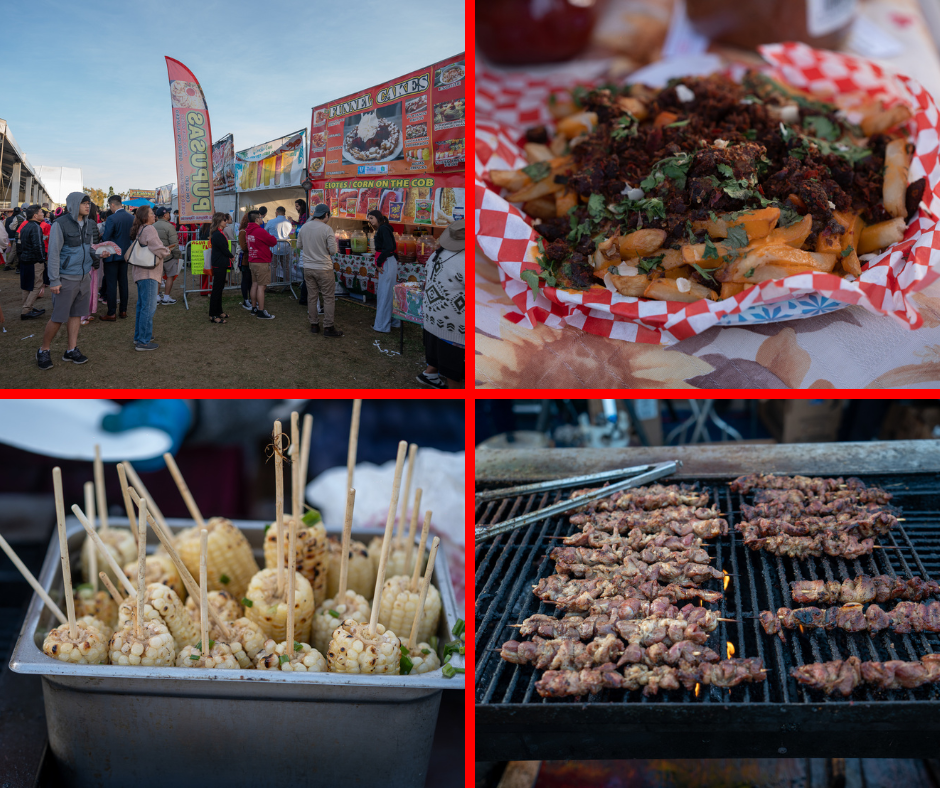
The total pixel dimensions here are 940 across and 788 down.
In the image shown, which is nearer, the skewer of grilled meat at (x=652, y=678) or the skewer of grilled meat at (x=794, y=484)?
the skewer of grilled meat at (x=652, y=678)

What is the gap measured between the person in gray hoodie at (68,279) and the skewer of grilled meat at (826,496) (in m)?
3.98

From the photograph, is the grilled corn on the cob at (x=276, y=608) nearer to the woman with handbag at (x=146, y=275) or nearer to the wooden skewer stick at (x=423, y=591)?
the wooden skewer stick at (x=423, y=591)

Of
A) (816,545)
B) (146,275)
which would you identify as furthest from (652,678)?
(146,275)

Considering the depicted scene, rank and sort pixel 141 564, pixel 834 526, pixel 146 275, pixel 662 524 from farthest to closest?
1. pixel 146 275
2. pixel 662 524
3. pixel 834 526
4. pixel 141 564

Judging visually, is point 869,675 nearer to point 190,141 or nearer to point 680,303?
point 680,303

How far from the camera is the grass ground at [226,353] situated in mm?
3625

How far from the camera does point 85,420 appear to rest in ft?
8.79

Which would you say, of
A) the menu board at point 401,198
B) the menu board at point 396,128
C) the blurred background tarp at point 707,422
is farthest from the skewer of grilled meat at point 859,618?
the menu board at point 396,128

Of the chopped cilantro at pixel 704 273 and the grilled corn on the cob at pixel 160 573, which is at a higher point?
the chopped cilantro at pixel 704 273

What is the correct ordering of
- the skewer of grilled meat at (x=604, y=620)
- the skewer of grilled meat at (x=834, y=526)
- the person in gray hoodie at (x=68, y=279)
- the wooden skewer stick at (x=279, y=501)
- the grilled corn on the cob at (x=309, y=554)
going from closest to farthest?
1. the wooden skewer stick at (x=279, y=501)
2. the skewer of grilled meat at (x=604, y=620)
3. the grilled corn on the cob at (x=309, y=554)
4. the skewer of grilled meat at (x=834, y=526)
5. the person in gray hoodie at (x=68, y=279)

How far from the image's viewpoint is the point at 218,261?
445 cm

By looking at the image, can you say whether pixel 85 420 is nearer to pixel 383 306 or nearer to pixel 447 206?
pixel 383 306

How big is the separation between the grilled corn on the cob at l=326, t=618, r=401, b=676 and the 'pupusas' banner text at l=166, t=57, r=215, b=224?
3335mm

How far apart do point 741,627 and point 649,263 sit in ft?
4.57
